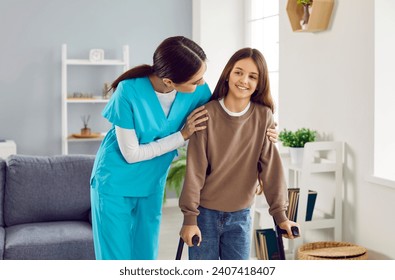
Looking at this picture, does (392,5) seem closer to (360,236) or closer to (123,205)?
(360,236)

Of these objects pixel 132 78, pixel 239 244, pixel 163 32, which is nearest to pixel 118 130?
pixel 132 78

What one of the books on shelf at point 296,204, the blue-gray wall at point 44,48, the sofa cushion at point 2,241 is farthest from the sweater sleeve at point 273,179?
the blue-gray wall at point 44,48

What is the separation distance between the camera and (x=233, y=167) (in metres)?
1.99

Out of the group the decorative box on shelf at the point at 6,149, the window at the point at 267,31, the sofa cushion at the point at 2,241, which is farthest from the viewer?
the decorative box on shelf at the point at 6,149

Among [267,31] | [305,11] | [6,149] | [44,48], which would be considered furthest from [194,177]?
[44,48]

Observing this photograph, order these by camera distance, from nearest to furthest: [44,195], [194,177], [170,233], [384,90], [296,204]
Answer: [194,177] → [384,90] → [44,195] → [296,204] → [170,233]

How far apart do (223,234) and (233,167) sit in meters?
0.25

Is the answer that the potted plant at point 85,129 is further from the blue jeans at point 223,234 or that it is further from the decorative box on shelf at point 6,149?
the blue jeans at point 223,234

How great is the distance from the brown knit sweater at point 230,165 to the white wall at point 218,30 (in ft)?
10.5

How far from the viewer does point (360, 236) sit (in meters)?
3.26

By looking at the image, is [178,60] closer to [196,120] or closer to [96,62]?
[196,120]

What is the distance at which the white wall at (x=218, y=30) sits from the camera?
5.18 m

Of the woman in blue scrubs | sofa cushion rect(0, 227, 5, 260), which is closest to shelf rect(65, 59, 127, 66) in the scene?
sofa cushion rect(0, 227, 5, 260)

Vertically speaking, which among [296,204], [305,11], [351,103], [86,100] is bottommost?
[296,204]
